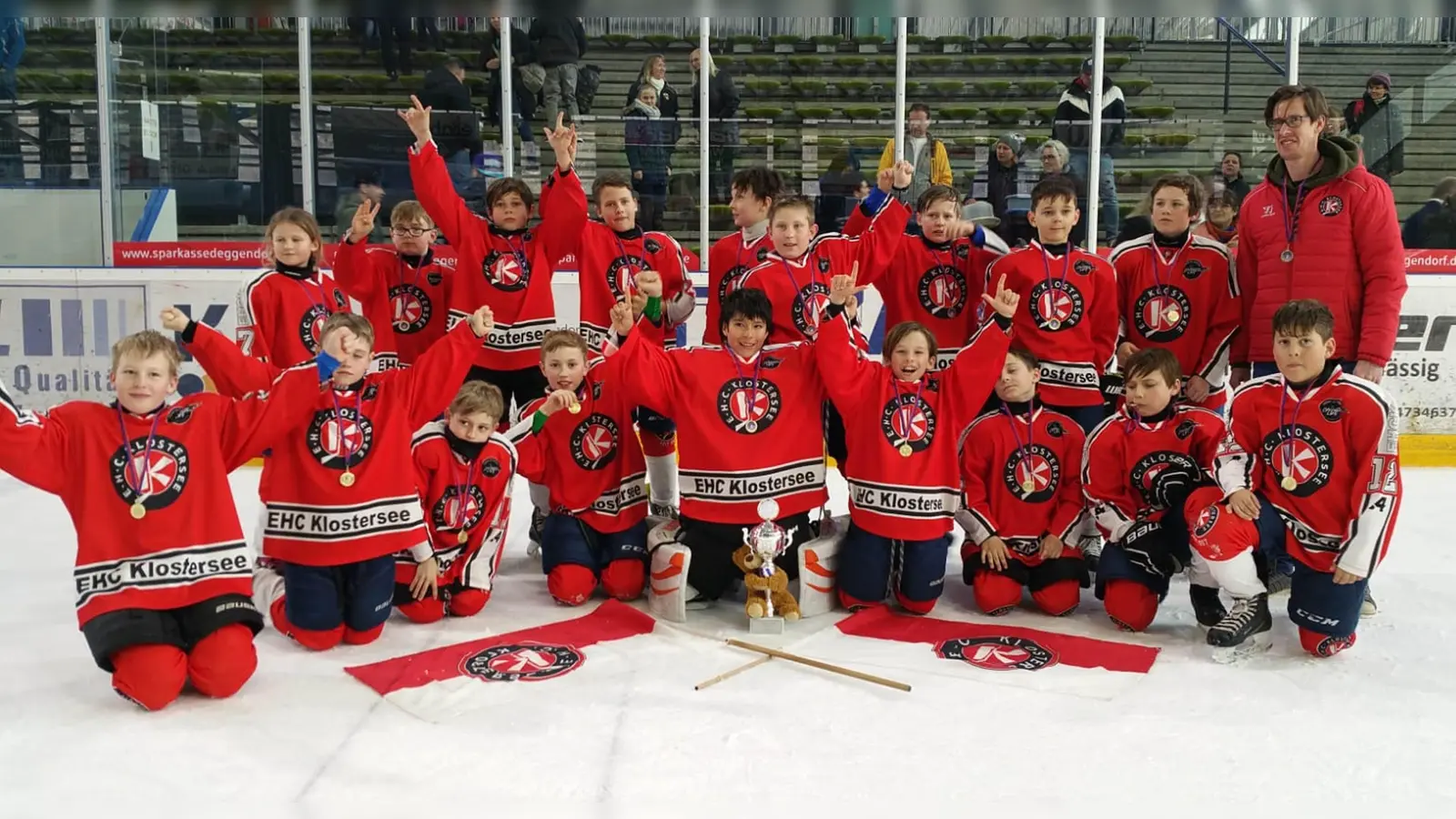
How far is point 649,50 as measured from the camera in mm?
6457

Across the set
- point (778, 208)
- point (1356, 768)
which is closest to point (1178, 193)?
point (778, 208)

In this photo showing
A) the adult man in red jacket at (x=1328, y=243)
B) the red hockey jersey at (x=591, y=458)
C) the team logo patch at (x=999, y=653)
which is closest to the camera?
the team logo patch at (x=999, y=653)

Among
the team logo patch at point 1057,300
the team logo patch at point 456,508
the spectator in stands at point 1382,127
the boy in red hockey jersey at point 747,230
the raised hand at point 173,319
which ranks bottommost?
the team logo patch at point 456,508

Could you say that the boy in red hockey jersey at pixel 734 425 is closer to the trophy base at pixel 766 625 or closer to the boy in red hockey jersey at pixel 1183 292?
the trophy base at pixel 766 625

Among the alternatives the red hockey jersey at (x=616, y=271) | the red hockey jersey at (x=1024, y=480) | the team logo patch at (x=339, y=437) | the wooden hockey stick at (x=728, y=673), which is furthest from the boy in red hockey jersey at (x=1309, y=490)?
the team logo patch at (x=339, y=437)

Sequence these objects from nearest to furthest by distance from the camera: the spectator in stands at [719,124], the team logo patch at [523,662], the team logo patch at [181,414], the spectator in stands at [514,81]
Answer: the team logo patch at [181,414] < the team logo patch at [523,662] < the spectator in stands at [514,81] < the spectator in stands at [719,124]

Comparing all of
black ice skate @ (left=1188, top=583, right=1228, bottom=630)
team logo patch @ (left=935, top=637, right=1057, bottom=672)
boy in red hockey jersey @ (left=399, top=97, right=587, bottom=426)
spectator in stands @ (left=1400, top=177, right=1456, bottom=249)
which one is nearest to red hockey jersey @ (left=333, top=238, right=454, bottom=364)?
boy in red hockey jersey @ (left=399, top=97, right=587, bottom=426)

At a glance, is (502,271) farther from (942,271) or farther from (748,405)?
(942,271)

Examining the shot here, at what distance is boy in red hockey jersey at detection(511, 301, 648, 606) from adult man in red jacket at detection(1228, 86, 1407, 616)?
1988mm

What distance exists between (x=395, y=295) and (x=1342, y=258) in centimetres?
316

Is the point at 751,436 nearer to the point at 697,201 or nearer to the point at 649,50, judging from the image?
the point at 697,201

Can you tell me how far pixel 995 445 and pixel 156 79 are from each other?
5.04 meters

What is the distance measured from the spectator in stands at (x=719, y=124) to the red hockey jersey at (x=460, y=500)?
3267 mm

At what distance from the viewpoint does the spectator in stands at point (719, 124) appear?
6512mm
